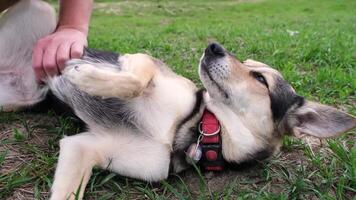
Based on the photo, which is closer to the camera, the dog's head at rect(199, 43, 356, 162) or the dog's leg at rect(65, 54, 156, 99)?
the dog's leg at rect(65, 54, 156, 99)

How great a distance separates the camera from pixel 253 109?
286cm

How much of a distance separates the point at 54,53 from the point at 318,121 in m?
1.84

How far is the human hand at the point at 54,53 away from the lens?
2.99 m

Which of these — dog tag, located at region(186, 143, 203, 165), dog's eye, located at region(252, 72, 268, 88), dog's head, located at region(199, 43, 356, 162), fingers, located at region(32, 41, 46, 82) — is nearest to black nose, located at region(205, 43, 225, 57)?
dog's head, located at region(199, 43, 356, 162)

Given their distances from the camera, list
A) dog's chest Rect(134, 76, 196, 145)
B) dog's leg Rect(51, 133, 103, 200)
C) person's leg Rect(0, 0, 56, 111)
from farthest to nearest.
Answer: person's leg Rect(0, 0, 56, 111), dog's chest Rect(134, 76, 196, 145), dog's leg Rect(51, 133, 103, 200)

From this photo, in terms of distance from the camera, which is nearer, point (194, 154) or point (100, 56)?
point (194, 154)

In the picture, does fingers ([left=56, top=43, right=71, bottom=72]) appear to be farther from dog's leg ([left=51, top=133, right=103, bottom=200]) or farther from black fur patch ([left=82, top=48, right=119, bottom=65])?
dog's leg ([left=51, top=133, right=103, bottom=200])

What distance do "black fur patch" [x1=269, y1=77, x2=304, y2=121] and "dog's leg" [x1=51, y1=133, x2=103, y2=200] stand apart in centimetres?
121

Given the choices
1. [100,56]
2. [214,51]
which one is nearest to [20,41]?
[100,56]

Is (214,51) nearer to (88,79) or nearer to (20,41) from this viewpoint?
→ (88,79)

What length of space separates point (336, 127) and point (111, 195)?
1.41m

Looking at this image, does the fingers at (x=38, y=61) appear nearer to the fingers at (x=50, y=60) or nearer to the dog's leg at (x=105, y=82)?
the fingers at (x=50, y=60)

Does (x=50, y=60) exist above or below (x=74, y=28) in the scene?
below

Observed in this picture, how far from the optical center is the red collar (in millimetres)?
2604
